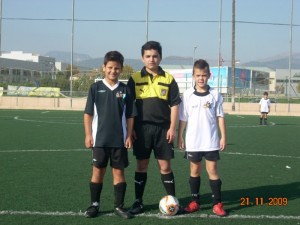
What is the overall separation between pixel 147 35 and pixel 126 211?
2520cm

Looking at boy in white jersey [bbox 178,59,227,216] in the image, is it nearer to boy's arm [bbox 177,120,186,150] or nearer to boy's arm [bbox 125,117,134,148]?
boy's arm [bbox 177,120,186,150]

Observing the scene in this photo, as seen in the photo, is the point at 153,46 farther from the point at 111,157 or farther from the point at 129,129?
the point at 111,157

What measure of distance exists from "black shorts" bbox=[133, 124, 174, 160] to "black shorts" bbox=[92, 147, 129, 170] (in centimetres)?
20

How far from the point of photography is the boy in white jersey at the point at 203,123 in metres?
4.91

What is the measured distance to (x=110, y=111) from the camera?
4641mm

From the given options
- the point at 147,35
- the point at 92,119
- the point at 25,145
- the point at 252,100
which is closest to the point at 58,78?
the point at 147,35

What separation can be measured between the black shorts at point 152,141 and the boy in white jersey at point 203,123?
11.3 inches

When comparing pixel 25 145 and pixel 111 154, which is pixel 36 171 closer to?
pixel 111 154

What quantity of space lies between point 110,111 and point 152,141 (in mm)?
559

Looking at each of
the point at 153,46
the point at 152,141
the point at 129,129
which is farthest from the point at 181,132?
the point at 153,46
